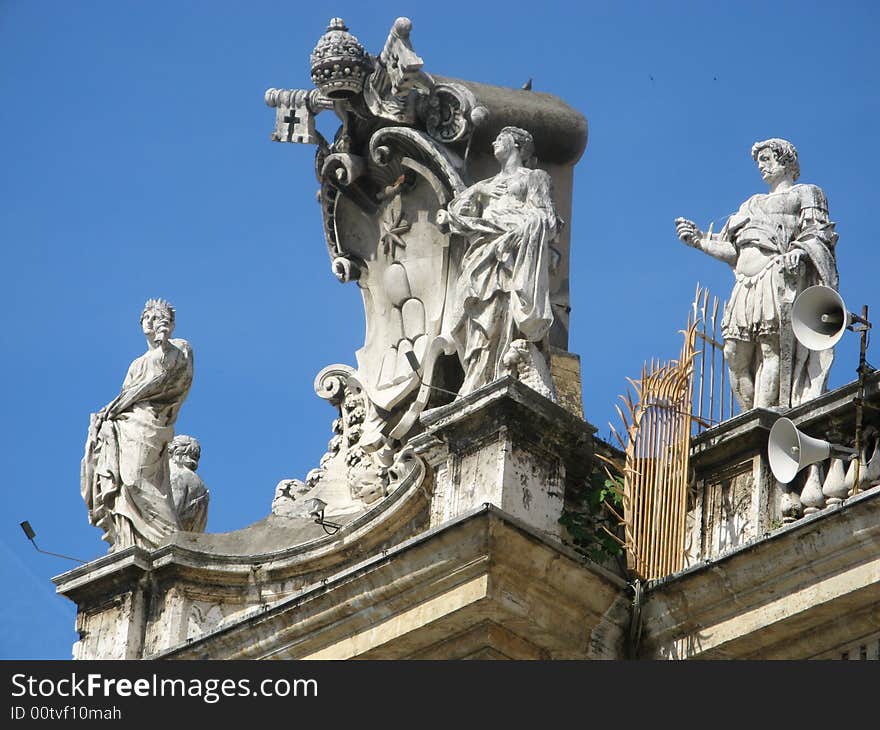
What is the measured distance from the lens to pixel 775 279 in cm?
2672

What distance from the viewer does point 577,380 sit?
29.3 meters

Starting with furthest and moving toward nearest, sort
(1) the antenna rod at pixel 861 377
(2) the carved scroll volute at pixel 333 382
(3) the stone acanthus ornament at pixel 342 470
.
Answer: (2) the carved scroll volute at pixel 333 382 < (3) the stone acanthus ornament at pixel 342 470 < (1) the antenna rod at pixel 861 377

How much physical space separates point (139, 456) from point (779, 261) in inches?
227

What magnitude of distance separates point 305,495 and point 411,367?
4.76 feet

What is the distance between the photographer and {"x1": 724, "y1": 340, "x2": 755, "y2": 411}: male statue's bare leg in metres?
26.8

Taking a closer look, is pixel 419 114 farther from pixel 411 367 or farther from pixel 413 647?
pixel 413 647

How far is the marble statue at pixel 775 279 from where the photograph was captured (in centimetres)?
2656

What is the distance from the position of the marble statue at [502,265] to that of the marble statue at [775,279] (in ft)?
4.60

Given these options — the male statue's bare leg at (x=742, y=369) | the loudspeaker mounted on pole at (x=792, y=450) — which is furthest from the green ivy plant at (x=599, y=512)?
the loudspeaker mounted on pole at (x=792, y=450)

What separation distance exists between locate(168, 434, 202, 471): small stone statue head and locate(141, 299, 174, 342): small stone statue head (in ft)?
4.06

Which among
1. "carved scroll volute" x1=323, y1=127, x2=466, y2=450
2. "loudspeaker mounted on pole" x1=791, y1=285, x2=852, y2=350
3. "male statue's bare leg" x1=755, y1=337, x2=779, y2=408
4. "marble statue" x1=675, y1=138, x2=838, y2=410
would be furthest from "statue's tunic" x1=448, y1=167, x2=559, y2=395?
"loudspeaker mounted on pole" x1=791, y1=285, x2=852, y2=350

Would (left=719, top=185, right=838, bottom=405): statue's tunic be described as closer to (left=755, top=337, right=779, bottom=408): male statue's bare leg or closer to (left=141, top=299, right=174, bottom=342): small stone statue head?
(left=755, top=337, right=779, bottom=408): male statue's bare leg

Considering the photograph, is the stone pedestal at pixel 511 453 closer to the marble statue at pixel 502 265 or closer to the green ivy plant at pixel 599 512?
the green ivy plant at pixel 599 512
